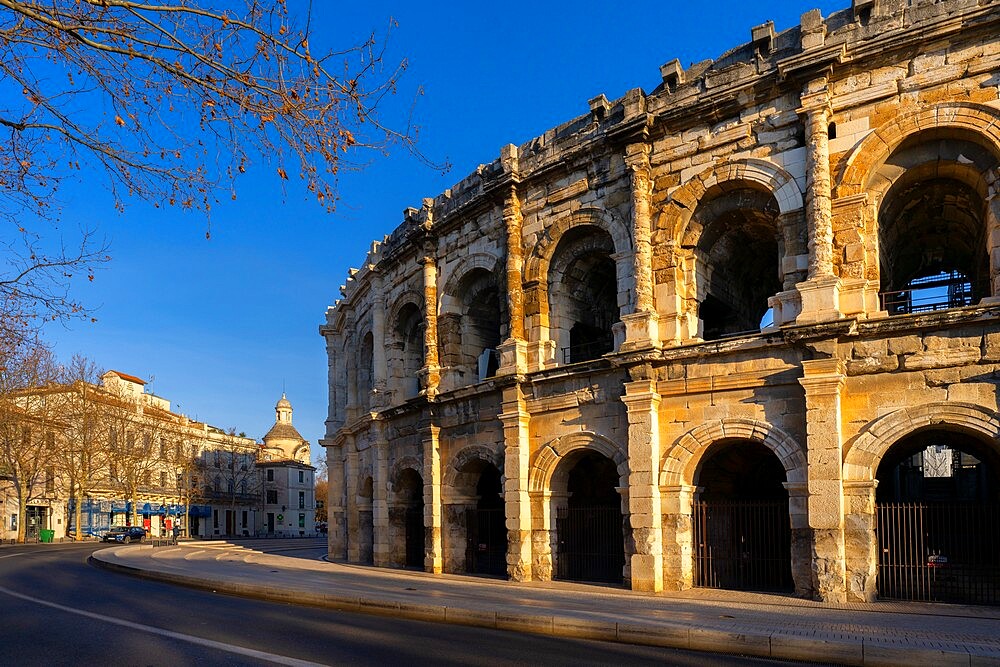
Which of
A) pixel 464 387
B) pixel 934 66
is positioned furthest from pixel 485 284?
pixel 934 66

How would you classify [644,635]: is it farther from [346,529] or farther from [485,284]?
[346,529]

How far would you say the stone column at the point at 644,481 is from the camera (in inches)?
569

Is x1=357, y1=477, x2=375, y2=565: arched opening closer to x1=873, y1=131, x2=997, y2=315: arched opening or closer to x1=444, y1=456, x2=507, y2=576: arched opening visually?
x1=444, y1=456, x2=507, y2=576: arched opening

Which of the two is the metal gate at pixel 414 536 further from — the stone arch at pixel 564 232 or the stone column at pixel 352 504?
the stone arch at pixel 564 232

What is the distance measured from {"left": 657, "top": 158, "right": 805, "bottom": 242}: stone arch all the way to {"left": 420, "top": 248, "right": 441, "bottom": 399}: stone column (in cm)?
712

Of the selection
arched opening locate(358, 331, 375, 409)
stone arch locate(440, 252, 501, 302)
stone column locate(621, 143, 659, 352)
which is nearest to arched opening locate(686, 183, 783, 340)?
stone column locate(621, 143, 659, 352)

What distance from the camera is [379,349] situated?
23.7 metres

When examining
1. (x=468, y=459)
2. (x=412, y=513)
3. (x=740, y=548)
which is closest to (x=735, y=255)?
(x=740, y=548)

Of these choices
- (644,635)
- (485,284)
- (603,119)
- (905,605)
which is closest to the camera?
(644,635)

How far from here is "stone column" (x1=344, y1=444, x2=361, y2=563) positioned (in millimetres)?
25188

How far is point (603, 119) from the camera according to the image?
1686cm

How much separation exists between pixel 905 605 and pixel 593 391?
641 centimetres

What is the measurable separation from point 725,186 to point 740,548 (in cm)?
729

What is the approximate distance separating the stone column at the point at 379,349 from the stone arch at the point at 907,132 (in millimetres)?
13840
